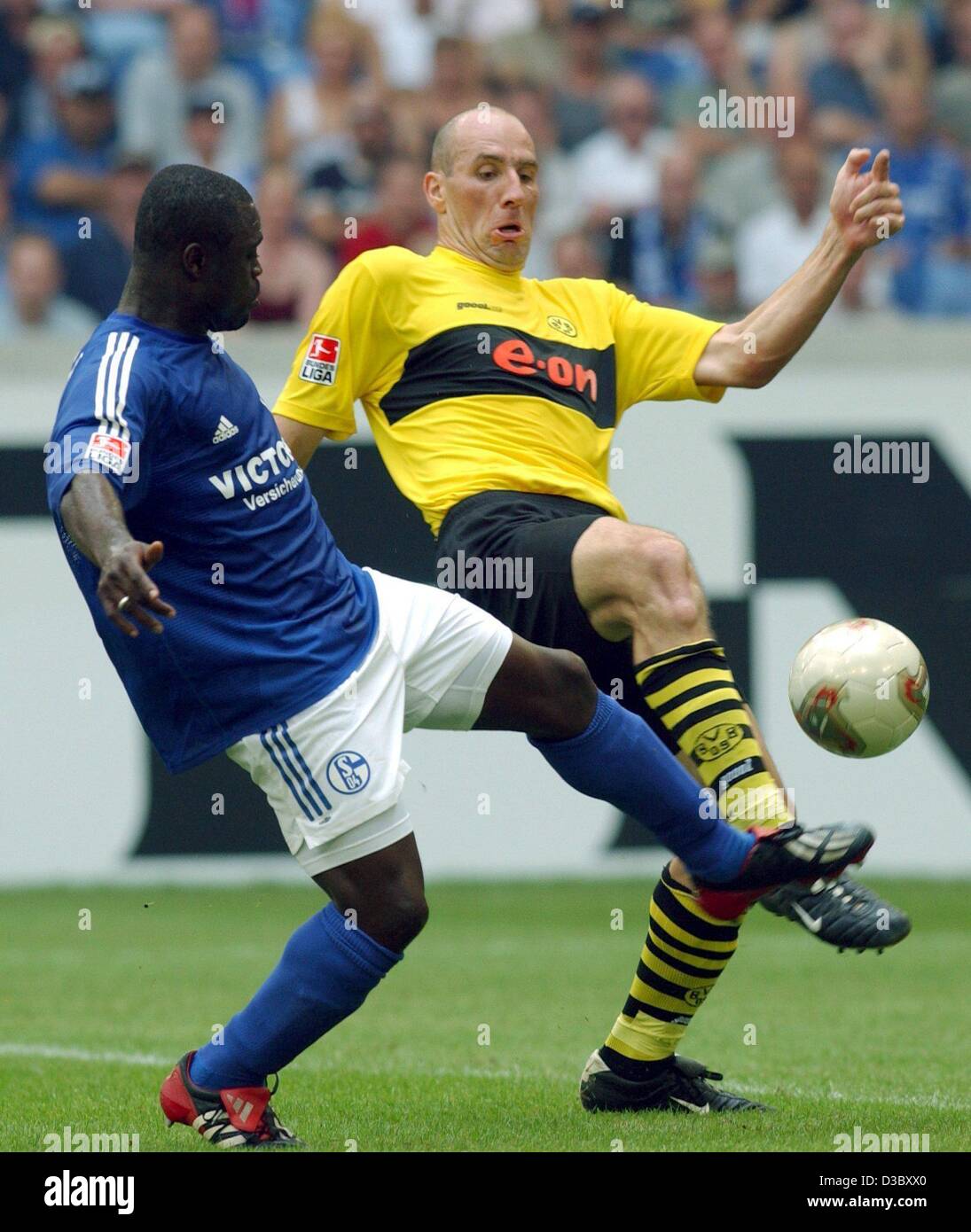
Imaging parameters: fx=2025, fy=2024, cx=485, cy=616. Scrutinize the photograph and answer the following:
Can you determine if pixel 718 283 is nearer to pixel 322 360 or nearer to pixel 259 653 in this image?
pixel 322 360

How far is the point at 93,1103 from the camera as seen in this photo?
5.36m

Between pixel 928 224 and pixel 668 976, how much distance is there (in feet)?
26.7

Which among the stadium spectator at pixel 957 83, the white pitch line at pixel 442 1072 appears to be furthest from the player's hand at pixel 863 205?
the stadium spectator at pixel 957 83

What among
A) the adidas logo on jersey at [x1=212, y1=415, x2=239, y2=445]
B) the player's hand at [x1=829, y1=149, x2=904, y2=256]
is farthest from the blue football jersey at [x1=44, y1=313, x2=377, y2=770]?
the player's hand at [x1=829, y1=149, x2=904, y2=256]

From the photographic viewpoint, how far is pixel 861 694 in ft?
17.1

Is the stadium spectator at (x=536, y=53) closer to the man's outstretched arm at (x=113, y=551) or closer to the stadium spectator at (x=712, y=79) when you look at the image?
the stadium spectator at (x=712, y=79)

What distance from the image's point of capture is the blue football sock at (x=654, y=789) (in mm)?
4793

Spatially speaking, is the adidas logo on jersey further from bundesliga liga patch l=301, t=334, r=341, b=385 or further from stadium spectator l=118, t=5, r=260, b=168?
stadium spectator l=118, t=5, r=260, b=168

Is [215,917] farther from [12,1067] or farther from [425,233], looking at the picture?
[425,233]

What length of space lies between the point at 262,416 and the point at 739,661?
599cm

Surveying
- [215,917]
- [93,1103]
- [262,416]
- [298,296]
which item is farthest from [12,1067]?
[298,296]

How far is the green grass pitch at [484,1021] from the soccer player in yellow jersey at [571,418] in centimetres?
46

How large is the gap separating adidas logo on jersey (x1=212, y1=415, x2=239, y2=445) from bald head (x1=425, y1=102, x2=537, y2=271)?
1521 mm

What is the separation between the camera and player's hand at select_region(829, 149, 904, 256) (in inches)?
209
